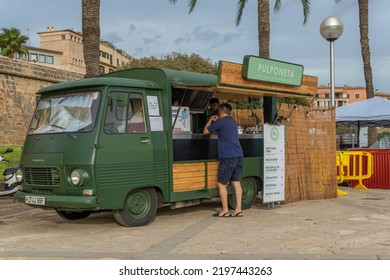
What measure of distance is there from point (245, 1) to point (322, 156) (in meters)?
13.1

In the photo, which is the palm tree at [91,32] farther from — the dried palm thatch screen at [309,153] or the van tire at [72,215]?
the van tire at [72,215]

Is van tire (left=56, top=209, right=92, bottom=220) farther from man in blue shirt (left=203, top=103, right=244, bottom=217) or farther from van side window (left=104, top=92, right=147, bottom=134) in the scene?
man in blue shirt (left=203, top=103, right=244, bottom=217)

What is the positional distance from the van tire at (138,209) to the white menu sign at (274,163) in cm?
277

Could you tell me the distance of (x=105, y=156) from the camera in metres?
7.53

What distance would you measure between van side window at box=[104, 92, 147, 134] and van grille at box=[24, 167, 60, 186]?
1.04 metres

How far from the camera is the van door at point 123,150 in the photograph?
24.7ft

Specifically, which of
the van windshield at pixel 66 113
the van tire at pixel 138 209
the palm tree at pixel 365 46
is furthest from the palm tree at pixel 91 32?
the palm tree at pixel 365 46

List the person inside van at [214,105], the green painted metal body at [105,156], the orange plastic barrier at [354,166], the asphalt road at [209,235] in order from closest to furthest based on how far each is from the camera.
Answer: the asphalt road at [209,235] → the green painted metal body at [105,156] → the person inside van at [214,105] → the orange plastic barrier at [354,166]

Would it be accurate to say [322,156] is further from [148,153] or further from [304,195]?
[148,153]

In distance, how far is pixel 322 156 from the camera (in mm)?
11750

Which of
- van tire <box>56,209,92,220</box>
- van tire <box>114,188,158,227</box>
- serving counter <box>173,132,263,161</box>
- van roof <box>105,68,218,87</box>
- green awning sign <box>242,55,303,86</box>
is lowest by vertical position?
van tire <box>56,209,92,220</box>

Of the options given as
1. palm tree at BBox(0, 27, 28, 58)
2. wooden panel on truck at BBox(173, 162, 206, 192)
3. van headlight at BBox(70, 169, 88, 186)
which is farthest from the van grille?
palm tree at BBox(0, 27, 28, 58)

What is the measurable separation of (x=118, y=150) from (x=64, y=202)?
3.60 ft

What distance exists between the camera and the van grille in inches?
303
